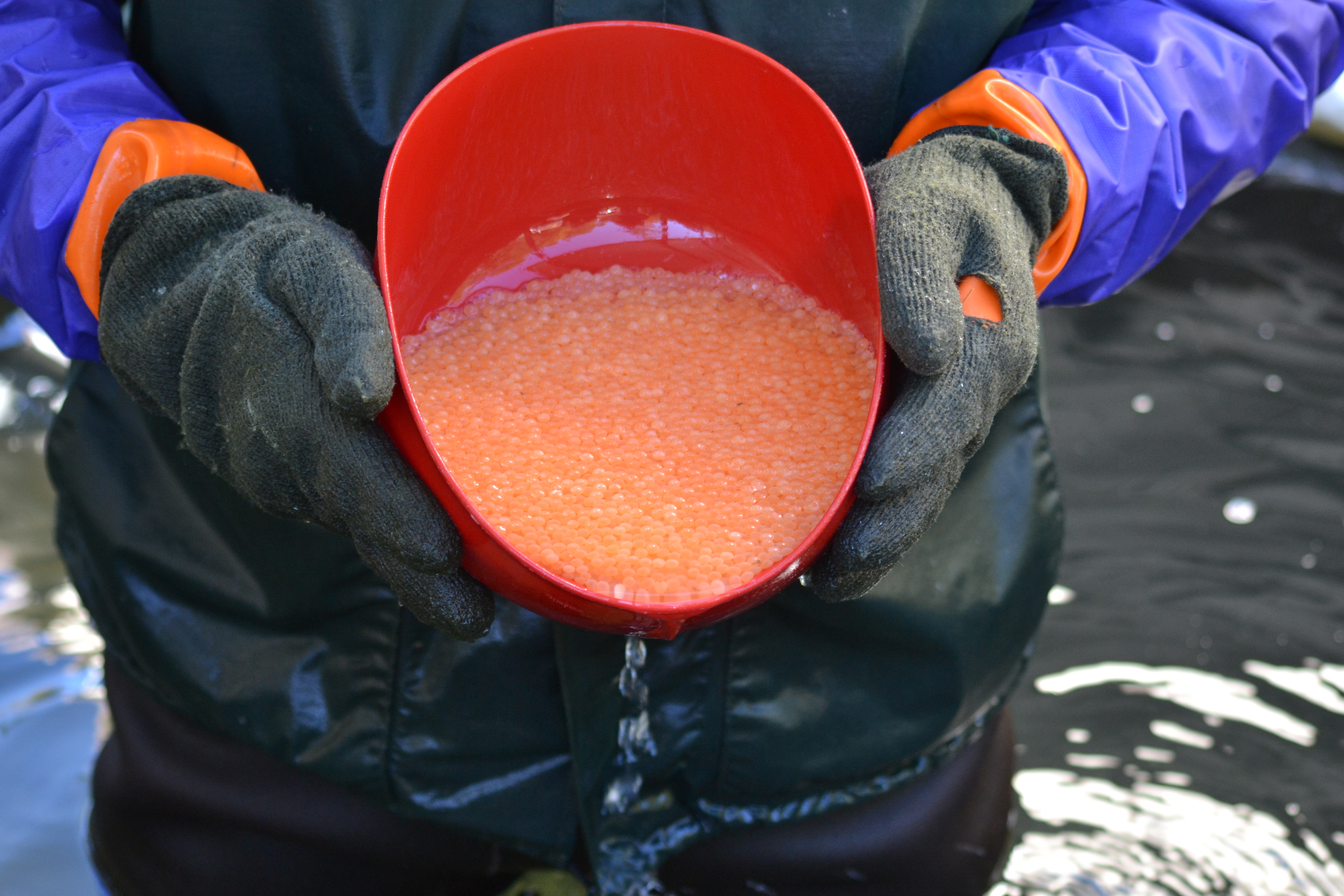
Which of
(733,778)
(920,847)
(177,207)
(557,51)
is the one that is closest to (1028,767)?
(920,847)

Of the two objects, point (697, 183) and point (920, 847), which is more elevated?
point (697, 183)

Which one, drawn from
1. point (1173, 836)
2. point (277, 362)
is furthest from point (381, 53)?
point (1173, 836)

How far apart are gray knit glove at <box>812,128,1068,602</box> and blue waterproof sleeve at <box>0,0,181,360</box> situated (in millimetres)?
637

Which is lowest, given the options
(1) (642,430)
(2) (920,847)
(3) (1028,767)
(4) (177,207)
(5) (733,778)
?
(3) (1028,767)

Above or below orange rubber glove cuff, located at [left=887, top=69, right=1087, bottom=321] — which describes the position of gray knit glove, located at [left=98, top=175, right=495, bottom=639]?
below

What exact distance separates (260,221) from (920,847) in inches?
35.4

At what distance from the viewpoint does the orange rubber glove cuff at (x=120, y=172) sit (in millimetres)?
917

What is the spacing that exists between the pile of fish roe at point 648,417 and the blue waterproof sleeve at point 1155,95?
11.0 inches

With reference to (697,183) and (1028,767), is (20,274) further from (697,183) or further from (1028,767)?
(1028,767)

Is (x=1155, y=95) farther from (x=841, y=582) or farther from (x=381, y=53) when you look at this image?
(x=381, y=53)

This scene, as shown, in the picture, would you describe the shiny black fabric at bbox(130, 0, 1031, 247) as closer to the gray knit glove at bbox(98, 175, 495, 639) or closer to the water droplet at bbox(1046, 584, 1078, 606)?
the gray knit glove at bbox(98, 175, 495, 639)

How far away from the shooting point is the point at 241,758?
114 cm

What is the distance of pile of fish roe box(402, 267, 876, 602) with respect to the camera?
796 mm

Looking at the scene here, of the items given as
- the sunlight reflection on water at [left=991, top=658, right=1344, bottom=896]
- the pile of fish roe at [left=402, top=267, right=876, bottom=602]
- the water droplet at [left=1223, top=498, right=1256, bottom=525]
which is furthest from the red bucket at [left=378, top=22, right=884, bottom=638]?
the water droplet at [left=1223, top=498, right=1256, bottom=525]
